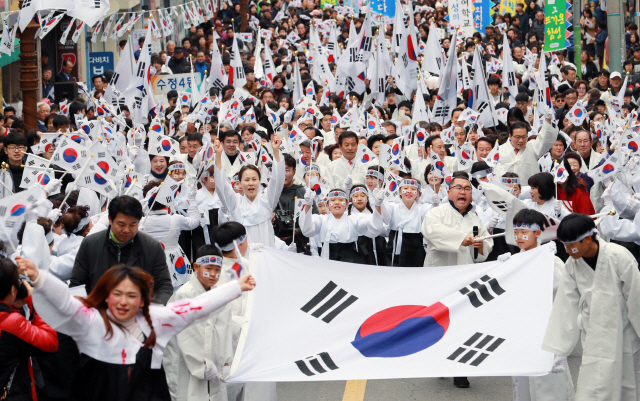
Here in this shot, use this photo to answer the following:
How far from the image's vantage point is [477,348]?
19.5ft

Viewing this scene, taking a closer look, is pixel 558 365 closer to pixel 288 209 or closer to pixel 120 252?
pixel 120 252

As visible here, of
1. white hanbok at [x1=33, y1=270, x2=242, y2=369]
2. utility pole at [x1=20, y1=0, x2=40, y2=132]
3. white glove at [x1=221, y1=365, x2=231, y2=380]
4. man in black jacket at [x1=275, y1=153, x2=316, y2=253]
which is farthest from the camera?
utility pole at [x1=20, y1=0, x2=40, y2=132]

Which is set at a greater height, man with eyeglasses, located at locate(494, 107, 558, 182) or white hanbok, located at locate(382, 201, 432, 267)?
man with eyeglasses, located at locate(494, 107, 558, 182)

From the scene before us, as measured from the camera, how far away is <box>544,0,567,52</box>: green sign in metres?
19.1

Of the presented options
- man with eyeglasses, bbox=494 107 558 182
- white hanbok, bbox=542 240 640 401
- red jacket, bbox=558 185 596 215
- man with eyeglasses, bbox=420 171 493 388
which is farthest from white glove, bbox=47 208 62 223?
man with eyeglasses, bbox=494 107 558 182

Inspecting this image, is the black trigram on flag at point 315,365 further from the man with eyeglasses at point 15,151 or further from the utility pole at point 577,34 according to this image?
the utility pole at point 577,34

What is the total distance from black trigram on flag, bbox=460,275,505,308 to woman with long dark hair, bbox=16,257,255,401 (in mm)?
2192

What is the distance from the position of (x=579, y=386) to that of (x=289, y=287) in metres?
1.98

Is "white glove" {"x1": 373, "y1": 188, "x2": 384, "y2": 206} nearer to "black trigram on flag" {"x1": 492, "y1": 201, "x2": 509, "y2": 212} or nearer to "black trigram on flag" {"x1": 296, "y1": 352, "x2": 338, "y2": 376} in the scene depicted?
"black trigram on flag" {"x1": 492, "y1": 201, "x2": 509, "y2": 212}

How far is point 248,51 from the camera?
24.3 m

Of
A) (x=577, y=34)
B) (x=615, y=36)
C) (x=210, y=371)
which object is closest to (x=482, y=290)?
(x=210, y=371)

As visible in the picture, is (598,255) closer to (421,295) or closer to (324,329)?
(421,295)

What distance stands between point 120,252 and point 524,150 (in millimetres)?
6385

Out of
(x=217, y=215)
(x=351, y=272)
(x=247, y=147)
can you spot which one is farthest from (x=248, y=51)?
(x=351, y=272)
